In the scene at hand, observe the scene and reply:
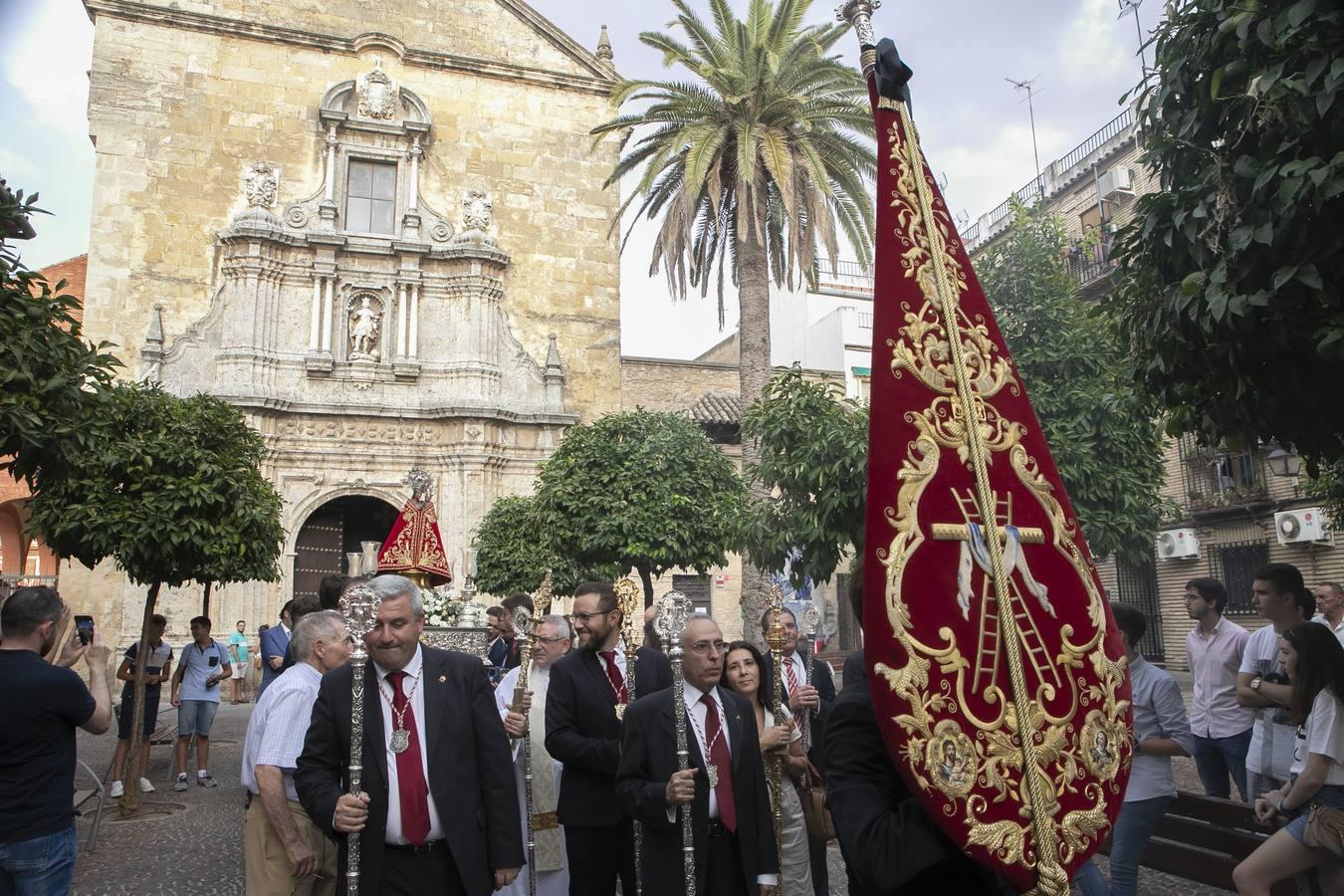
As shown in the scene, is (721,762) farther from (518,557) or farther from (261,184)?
(261,184)

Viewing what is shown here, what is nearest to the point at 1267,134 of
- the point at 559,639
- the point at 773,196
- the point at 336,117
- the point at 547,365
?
the point at 559,639

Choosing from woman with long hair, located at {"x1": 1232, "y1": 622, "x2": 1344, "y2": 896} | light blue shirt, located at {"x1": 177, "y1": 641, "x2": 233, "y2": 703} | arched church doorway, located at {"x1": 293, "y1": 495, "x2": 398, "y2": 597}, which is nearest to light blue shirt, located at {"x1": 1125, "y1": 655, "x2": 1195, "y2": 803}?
woman with long hair, located at {"x1": 1232, "y1": 622, "x2": 1344, "y2": 896}

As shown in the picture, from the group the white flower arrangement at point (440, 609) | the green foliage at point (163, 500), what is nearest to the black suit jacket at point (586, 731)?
the white flower arrangement at point (440, 609)

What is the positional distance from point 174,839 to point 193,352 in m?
14.8

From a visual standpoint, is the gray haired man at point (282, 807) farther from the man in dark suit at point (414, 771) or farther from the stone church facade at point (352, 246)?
the stone church facade at point (352, 246)

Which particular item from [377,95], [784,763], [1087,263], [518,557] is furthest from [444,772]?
[1087,263]

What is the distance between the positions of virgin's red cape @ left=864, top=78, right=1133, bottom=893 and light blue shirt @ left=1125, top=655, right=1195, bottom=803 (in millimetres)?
2541

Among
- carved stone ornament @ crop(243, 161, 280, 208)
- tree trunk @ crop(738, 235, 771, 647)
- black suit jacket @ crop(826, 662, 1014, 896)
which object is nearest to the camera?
black suit jacket @ crop(826, 662, 1014, 896)

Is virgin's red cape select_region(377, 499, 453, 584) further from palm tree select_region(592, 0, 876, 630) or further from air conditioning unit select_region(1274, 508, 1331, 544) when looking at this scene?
air conditioning unit select_region(1274, 508, 1331, 544)

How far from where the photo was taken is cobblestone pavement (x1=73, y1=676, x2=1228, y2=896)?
285 inches

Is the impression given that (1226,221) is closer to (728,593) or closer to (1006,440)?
(1006,440)

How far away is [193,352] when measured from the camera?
70.1 feet

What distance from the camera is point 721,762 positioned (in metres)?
4.34

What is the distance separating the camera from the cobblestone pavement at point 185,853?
723 centimetres
